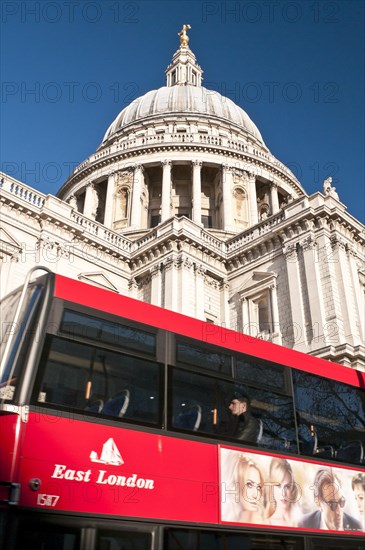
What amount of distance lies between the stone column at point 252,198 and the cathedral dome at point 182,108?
9.97 metres

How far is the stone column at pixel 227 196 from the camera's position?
37250 millimetres

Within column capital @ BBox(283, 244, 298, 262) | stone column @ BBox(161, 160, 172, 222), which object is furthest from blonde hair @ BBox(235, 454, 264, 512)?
stone column @ BBox(161, 160, 172, 222)

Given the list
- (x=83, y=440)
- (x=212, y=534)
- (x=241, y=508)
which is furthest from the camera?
(x=241, y=508)

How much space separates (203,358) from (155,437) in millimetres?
1520

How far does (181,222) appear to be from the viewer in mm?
27156

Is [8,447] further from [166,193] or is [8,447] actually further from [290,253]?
[166,193]

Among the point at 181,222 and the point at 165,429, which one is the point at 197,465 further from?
the point at 181,222

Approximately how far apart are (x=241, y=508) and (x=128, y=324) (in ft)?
9.89

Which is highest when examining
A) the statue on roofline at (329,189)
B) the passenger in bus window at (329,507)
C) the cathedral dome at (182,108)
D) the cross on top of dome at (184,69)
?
the cross on top of dome at (184,69)

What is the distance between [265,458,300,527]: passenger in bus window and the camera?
23.9ft

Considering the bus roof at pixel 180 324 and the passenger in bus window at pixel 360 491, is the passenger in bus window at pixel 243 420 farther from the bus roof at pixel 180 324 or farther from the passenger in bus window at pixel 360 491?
the passenger in bus window at pixel 360 491

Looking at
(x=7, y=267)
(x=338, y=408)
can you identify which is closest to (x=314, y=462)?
(x=338, y=408)

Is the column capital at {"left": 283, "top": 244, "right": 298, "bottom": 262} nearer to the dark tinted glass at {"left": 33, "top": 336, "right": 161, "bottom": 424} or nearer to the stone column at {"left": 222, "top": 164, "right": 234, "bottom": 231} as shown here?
the stone column at {"left": 222, "top": 164, "right": 234, "bottom": 231}

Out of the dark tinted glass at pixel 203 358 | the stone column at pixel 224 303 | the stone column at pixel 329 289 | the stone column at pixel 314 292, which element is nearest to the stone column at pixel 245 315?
the stone column at pixel 224 303
